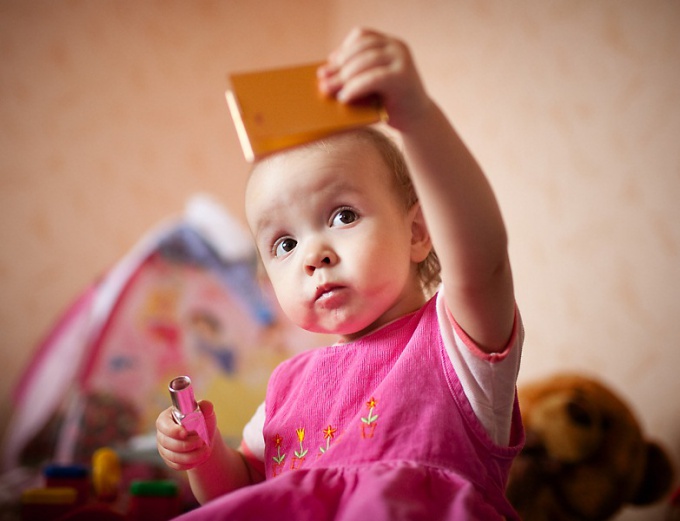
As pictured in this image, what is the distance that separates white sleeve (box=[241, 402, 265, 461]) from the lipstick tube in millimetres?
109

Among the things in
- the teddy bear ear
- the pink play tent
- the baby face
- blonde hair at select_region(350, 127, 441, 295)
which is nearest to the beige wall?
the teddy bear ear

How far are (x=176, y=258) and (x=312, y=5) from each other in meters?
1.39

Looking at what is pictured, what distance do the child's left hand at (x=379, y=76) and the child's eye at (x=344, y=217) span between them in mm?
145

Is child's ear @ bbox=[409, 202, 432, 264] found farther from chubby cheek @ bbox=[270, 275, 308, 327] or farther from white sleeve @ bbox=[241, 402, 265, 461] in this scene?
white sleeve @ bbox=[241, 402, 265, 461]

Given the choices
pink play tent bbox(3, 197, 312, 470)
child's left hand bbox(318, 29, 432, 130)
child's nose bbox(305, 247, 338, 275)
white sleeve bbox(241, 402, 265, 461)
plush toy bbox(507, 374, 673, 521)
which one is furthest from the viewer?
pink play tent bbox(3, 197, 312, 470)

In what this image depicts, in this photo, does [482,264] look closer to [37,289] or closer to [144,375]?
[144,375]

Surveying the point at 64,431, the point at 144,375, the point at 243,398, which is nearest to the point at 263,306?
the point at 243,398

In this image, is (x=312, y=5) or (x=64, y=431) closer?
(x=64, y=431)

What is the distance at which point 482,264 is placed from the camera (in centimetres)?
42

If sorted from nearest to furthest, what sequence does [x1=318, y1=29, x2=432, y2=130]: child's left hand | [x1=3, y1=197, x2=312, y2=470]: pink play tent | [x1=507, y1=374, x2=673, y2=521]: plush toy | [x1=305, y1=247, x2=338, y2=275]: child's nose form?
[x1=318, y1=29, x2=432, y2=130]: child's left hand
[x1=305, y1=247, x2=338, y2=275]: child's nose
[x1=507, y1=374, x2=673, y2=521]: plush toy
[x1=3, y1=197, x2=312, y2=470]: pink play tent

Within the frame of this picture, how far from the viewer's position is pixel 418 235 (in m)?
0.60

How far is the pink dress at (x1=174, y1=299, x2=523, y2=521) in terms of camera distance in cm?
42

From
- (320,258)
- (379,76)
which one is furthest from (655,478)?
(379,76)

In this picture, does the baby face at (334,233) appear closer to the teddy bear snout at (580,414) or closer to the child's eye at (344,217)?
the child's eye at (344,217)
